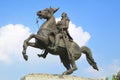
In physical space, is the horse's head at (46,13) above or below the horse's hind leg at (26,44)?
above

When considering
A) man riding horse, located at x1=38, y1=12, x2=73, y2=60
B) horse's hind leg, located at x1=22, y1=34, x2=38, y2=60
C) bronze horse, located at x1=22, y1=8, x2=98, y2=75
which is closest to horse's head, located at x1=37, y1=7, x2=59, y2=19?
bronze horse, located at x1=22, y1=8, x2=98, y2=75

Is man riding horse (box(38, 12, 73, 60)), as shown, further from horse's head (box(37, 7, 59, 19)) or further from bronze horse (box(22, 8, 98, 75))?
horse's head (box(37, 7, 59, 19))

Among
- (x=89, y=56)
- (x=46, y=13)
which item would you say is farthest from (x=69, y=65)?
(x=46, y=13)

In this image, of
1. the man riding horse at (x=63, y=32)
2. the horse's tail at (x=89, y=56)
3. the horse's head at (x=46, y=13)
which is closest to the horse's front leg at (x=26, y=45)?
the man riding horse at (x=63, y=32)

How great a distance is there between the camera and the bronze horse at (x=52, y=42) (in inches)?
664

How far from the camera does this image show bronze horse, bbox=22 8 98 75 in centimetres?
1688

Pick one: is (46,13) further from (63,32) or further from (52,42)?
(52,42)

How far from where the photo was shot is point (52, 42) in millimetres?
17047

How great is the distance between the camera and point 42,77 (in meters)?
15.7

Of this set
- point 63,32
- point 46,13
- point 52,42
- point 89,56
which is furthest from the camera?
point 89,56

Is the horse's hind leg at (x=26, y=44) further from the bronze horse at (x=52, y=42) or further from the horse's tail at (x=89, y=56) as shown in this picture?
the horse's tail at (x=89, y=56)

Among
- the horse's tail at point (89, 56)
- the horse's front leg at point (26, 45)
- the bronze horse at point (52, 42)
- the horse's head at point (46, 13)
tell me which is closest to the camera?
the horse's front leg at point (26, 45)

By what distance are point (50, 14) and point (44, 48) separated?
184cm

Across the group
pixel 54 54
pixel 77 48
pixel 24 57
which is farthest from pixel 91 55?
pixel 24 57
